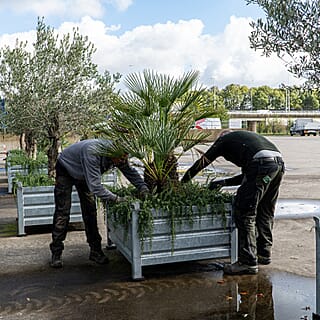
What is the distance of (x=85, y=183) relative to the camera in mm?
5738

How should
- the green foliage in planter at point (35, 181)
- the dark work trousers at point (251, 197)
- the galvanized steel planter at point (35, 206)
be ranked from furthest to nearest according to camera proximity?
the green foliage in planter at point (35, 181)
the galvanized steel planter at point (35, 206)
the dark work trousers at point (251, 197)

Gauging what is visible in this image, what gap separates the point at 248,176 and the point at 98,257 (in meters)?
2.05

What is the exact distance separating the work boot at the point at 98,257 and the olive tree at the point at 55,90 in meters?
3.51

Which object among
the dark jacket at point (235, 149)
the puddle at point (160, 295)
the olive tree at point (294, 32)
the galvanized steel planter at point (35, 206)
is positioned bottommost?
the puddle at point (160, 295)

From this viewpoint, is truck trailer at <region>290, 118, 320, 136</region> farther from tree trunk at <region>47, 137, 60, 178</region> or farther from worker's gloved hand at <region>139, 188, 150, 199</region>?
worker's gloved hand at <region>139, 188, 150, 199</region>

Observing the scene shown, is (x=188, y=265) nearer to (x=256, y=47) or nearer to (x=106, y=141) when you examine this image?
(x=106, y=141)

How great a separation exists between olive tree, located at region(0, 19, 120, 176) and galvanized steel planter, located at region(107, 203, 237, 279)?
14.3 ft

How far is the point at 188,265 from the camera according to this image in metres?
5.66

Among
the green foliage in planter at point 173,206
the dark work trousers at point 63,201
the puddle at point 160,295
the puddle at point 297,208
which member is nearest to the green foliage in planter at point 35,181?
the dark work trousers at point 63,201

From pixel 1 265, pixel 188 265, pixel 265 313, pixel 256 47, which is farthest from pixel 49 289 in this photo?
pixel 256 47

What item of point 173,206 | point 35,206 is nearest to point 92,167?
point 173,206

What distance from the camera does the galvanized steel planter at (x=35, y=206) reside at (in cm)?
729

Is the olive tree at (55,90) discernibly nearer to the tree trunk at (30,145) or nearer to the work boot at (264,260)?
the tree trunk at (30,145)

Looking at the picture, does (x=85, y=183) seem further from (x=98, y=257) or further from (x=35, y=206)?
(x=35, y=206)
